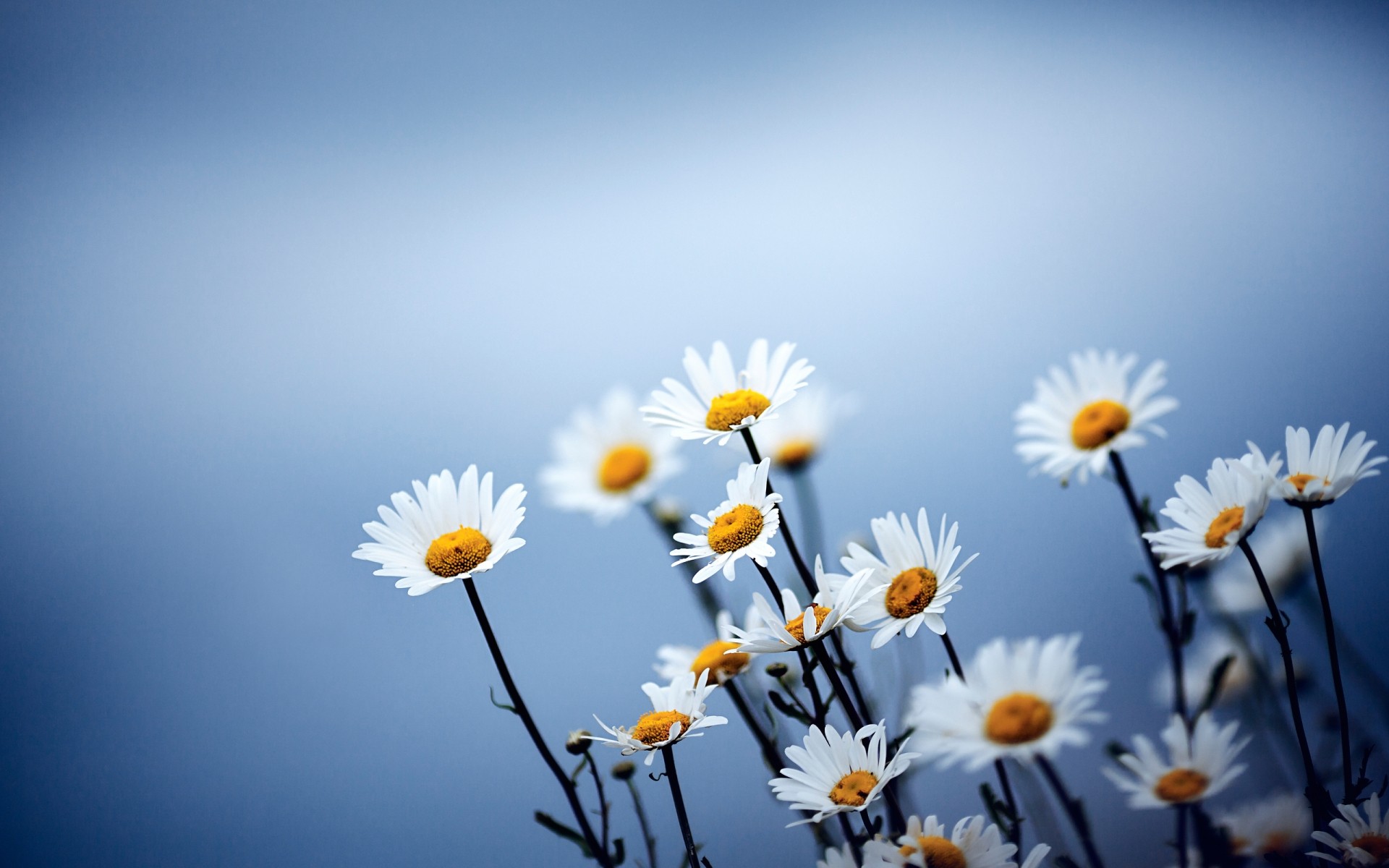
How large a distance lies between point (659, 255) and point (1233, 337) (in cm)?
91

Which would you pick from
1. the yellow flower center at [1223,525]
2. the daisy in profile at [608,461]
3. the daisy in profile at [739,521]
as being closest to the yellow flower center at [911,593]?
the daisy in profile at [739,521]

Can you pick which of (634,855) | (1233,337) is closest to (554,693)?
(634,855)

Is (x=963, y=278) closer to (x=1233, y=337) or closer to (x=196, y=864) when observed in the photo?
(x=1233, y=337)

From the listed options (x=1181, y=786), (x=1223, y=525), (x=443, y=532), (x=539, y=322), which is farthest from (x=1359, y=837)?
(x=539, y=322)

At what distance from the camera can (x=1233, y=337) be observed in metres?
1.24

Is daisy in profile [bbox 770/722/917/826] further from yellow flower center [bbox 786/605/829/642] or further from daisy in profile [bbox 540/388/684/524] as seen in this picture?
daisy in profile [bbox 540/388/684/524]

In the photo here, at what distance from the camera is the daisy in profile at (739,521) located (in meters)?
0.57

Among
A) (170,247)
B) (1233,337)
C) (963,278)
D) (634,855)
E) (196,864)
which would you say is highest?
(170,247)

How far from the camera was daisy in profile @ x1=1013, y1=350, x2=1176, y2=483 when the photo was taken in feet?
2.41

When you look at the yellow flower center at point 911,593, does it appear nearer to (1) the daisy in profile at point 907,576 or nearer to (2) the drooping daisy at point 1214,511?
(1) the daisy in profile at point 907,576

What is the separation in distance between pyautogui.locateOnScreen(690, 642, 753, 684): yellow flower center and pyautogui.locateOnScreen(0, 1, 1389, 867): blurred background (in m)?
0.22

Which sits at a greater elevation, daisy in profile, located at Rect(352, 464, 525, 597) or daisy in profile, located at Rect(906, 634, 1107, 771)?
daisy in profile, located at Rect(352, 464, 525, 597)

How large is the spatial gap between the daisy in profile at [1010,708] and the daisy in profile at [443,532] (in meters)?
0.35

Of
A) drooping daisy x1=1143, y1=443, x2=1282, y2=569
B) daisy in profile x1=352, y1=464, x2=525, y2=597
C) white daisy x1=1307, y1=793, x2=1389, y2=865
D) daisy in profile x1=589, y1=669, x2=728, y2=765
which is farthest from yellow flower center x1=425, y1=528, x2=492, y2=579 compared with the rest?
white daisy x1=1307, y1=793, x2=1389, y2=865
